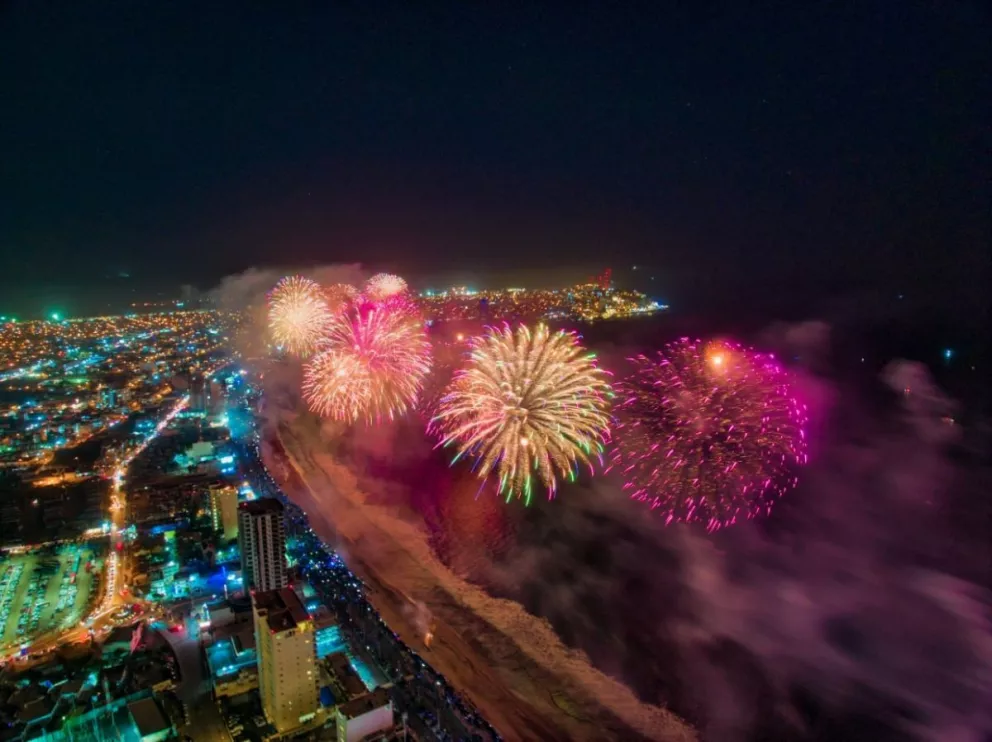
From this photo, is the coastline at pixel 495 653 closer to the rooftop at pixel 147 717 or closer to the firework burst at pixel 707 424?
the rooftop at pixel 147 717

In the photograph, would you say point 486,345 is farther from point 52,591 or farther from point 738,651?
point 52,591

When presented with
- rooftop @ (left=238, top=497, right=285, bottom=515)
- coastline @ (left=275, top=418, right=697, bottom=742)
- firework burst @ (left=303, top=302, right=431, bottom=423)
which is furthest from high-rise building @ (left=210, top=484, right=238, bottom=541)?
firework burst @ (left=303, top=302, right=431, bottom=423)

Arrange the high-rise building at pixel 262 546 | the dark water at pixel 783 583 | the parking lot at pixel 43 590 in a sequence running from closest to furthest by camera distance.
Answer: the dark water at pixel 783 583, the parking lot at pixel 43 590, the high-rise building at pixel 262 546

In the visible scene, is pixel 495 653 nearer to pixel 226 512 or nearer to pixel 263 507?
pixel 263 507

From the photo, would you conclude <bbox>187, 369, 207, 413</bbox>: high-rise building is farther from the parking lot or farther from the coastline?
the coastline

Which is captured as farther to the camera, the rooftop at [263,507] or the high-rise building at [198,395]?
the high-rise building at [198,395]

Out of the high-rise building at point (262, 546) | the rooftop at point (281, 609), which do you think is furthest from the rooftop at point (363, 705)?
the high-rise building at point (262, 546)

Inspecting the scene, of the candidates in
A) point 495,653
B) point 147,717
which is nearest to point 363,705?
point 495,653
